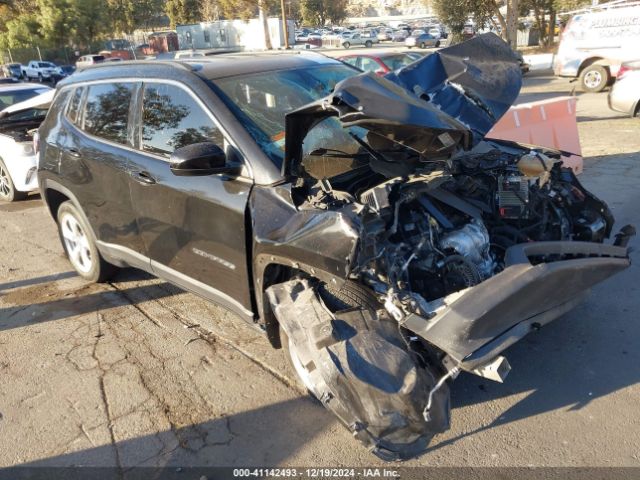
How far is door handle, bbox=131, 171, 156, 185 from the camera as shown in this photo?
11.9ft

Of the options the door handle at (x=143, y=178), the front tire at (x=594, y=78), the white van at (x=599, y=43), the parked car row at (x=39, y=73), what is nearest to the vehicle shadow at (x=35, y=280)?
the door handle at (x=143, y=178)

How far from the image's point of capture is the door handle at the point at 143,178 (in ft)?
11.9

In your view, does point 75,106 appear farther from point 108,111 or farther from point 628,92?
point 628,92

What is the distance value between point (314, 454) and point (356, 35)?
4953 cm

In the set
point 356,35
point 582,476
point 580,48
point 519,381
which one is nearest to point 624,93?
point 580,48

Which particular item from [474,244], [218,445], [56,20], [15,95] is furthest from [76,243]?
[56,20]

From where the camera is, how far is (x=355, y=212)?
8.64ft

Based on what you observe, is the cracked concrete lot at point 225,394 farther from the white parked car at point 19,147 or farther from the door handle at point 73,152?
the white parked car at point 19,147

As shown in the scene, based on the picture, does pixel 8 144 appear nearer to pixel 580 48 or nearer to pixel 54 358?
pixel 54 358

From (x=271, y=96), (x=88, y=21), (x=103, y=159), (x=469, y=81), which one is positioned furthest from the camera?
(x=88, y=21)

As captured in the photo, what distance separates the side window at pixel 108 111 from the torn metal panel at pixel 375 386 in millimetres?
2388

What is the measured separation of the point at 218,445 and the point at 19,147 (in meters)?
6.63

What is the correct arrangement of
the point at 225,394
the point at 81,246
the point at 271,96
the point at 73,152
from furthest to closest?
the point at 81,246 < the point at 73,152 < the point at 271,96 < the point at 225,394

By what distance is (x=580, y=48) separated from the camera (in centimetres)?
1573
